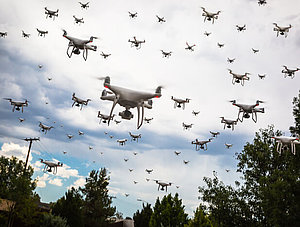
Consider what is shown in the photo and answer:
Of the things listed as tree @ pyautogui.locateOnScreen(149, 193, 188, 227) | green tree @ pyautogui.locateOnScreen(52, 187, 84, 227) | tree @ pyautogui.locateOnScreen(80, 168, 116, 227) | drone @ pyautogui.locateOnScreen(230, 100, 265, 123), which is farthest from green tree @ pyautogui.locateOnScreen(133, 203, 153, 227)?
drone @ pyautogui.locateOnScreen(230, 100, 265, 123)

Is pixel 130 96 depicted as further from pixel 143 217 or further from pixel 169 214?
pixel 143 217

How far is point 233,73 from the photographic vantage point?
679 inches

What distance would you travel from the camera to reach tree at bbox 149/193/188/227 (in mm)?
26156

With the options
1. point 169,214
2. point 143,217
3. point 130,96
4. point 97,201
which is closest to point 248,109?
point 130,96

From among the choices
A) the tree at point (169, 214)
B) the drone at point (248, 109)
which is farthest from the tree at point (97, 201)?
the drone at point (248, 109)

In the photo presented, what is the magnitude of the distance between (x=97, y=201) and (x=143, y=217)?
1061 cm

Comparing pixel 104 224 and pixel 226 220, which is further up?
pixel 226 220

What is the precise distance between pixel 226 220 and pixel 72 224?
1312cm

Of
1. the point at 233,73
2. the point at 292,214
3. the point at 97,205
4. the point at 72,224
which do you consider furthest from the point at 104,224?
the point at 233,73

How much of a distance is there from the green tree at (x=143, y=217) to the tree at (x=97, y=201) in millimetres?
7179

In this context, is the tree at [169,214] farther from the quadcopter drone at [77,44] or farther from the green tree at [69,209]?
the quadcopter drone at [77,44]

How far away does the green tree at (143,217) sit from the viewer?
129 ft

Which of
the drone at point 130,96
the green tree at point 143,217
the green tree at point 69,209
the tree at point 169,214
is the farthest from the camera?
the green tree at point 143,217

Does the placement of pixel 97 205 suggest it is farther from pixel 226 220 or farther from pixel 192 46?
pixel 192 46
